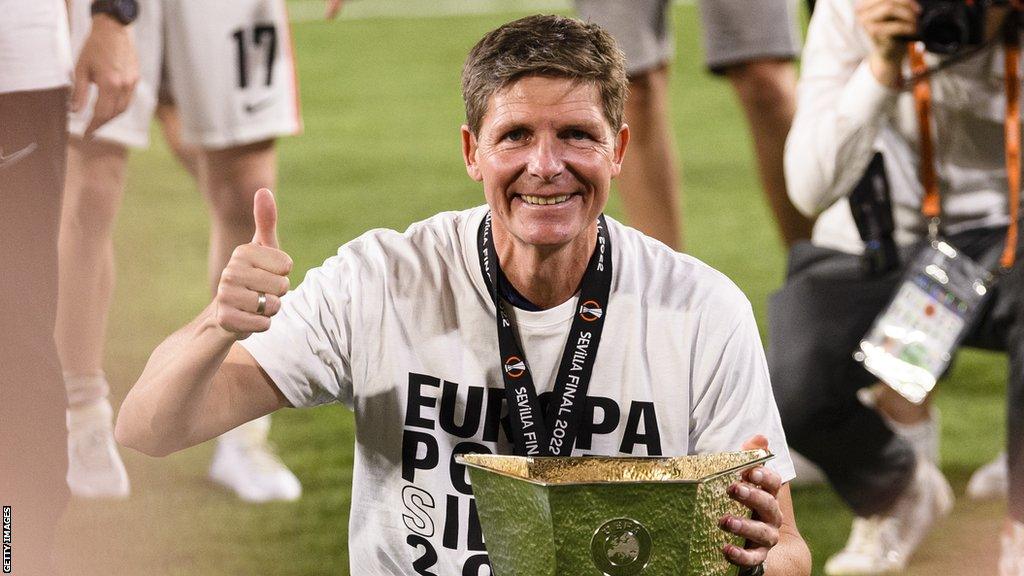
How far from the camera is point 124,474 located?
3295mm

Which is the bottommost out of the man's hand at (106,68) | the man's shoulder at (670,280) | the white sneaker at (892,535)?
the white sneaker at (892,535)

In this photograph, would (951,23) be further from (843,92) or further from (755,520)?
(755,520)

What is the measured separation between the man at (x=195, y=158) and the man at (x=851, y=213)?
108 centimetres

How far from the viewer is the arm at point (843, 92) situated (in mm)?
2771

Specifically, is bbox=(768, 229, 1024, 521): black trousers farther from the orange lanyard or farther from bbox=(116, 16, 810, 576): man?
bbox=(116, 16, 810, 576): man

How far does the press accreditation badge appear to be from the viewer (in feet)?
9.45

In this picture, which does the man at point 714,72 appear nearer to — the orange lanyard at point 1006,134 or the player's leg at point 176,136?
the orange lanyard at point 1006,134

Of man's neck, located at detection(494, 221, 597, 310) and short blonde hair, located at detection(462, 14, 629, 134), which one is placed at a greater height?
short blonde hair, located at detection(462, 14, 629, 134)

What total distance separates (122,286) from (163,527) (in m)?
1.94

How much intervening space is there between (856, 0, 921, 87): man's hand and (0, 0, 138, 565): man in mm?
1337

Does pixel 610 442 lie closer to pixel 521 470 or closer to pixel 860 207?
pixel 521 470

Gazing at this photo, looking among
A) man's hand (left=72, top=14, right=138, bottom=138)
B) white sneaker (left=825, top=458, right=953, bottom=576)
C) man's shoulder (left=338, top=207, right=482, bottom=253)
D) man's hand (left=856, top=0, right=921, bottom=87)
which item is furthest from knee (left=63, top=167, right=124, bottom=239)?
white sneaker (left=825, top=458, right=953, bottom=576)

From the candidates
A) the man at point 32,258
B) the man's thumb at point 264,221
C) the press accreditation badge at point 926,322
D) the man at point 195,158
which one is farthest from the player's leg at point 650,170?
the man's thumb at point 264,221

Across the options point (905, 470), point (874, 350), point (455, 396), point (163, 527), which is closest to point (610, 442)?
point (455, 396)
